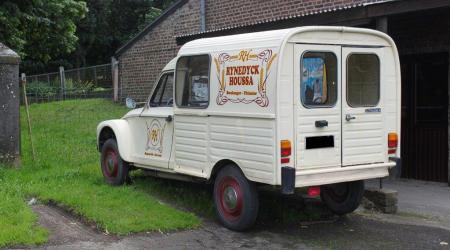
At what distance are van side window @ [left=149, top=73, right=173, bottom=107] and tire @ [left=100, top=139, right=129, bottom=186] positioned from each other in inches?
44.3

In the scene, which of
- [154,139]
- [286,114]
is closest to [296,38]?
[286,114]

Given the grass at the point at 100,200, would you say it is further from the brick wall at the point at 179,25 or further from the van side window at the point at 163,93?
the brick wall at the point at 179,25

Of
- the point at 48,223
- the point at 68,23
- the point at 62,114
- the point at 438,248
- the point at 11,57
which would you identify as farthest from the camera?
the point at 62,114

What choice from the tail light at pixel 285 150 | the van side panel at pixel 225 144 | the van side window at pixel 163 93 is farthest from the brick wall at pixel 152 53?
the tail light at pixel 285 150

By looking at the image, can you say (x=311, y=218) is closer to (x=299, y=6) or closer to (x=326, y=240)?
(x=326, y=240)

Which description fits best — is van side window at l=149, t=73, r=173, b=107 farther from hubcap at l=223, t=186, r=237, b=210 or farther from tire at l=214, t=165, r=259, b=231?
hubcap at l=223, t=186, r=237, b=210

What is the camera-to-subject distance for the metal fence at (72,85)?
2436 cm

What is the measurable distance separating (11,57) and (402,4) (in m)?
6.65

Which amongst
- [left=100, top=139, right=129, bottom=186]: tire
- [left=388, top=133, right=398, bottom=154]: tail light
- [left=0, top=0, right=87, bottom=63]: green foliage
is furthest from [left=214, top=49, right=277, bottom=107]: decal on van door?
[left=0, top=0, right=87, bottom=63]: green foliage

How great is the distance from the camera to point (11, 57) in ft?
35.1

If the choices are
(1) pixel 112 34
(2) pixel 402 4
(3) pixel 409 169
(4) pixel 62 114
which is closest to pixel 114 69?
(4) pixel 62 114

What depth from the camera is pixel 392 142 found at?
7371 mm

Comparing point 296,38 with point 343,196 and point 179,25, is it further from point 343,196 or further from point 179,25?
point 179,25

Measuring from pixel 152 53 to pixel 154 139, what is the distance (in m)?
10.4
